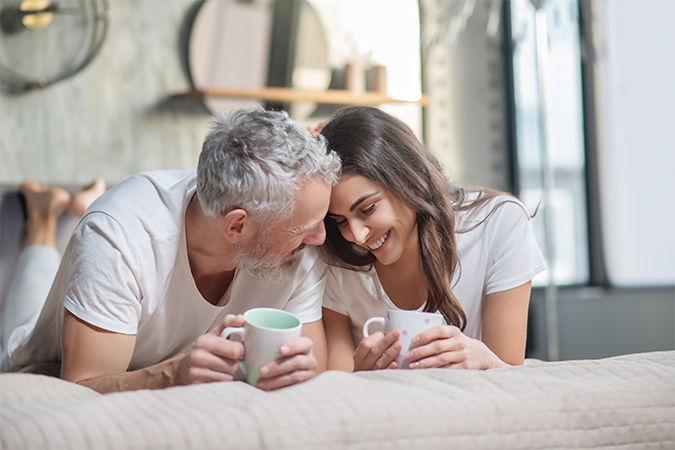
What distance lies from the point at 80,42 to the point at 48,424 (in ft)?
8.47

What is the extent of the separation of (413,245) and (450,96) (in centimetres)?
219

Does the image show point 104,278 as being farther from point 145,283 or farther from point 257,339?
point 257,339

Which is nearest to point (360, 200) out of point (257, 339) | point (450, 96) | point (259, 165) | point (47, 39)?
point (259, 165)

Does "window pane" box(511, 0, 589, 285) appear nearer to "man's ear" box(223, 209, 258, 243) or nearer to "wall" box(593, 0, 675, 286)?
"wall" box(593, 0, 675, 286)

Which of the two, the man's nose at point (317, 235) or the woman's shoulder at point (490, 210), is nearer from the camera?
the man's nose at point (317, 235)

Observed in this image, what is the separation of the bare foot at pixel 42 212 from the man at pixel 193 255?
581 mm

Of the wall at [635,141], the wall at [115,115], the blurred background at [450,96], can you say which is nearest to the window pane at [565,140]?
the blurred background at [450,96]

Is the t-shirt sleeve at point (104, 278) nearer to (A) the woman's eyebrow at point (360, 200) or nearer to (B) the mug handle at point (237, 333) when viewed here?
(B) the mug handle at point (237, 333)

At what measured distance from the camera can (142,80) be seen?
9.16ft

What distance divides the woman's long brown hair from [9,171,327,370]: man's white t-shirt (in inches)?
6.2

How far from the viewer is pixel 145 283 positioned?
3.57ft

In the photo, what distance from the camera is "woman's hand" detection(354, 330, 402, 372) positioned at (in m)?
0.91

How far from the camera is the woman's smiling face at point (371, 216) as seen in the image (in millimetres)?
1140

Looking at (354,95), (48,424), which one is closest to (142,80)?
(354,95)
